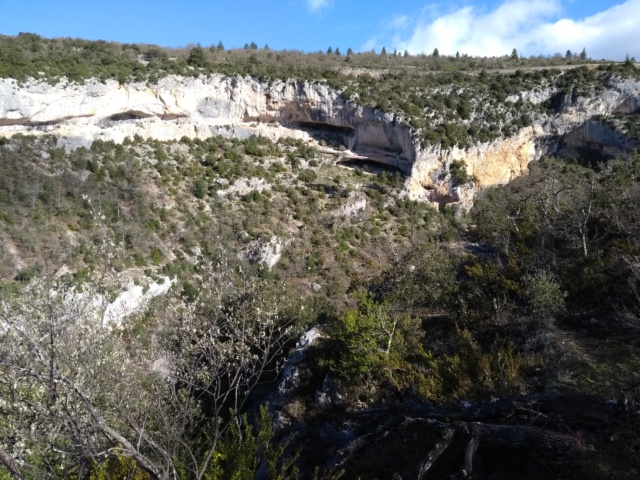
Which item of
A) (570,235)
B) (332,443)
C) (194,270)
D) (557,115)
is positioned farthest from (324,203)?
(332,443)

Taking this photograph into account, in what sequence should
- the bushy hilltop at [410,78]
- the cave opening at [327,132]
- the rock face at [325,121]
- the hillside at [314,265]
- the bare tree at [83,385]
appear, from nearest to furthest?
1. the bare tree at [83,385]
2. the hillside at [314,265]
3. the rock face at [325,121]
4. the bushy hilltop at [410,78]
5. the cave opening at [327,132]

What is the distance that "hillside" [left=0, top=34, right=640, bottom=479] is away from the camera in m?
5.87

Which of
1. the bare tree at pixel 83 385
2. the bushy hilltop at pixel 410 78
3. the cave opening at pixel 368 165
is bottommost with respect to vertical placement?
the bare tree at pixel 83 385

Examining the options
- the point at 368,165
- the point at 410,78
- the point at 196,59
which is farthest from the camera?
the point at 410,78

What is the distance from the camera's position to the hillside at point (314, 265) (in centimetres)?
587

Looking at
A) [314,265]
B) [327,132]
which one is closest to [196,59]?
[327,132]

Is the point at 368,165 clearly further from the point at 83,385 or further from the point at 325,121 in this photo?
the point at 83,385

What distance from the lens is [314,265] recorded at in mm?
26594

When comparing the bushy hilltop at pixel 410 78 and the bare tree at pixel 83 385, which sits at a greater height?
the bushy hilltop at pixel 410 78

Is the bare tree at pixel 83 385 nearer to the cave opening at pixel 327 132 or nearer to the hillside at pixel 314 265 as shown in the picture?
the hillside at pixel 314 265

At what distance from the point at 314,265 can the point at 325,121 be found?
1640cm

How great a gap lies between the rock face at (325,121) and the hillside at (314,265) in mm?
196

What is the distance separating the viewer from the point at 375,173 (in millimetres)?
36969

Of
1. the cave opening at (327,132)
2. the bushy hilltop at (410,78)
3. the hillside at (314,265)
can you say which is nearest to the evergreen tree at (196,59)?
the bushy hilltop at (410,78)
